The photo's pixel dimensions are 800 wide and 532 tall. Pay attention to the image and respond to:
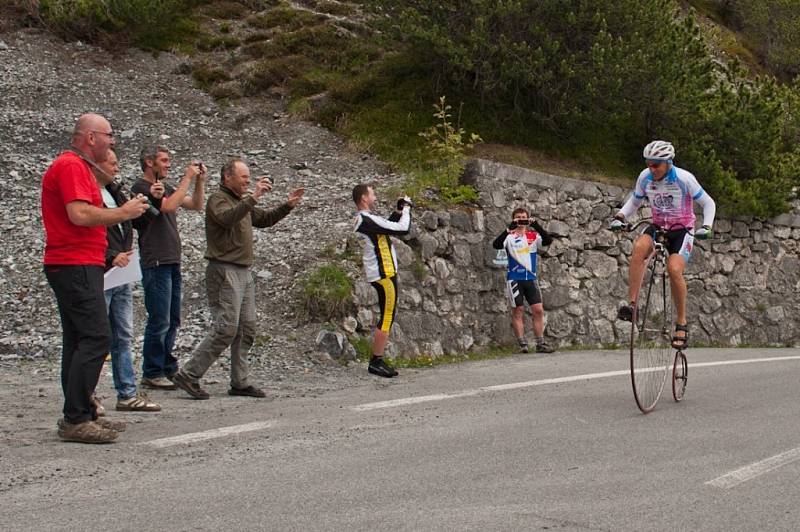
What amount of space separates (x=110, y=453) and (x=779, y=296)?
52.8 ft

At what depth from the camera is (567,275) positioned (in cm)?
1459

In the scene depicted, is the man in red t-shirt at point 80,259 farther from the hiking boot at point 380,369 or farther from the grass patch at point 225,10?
the grass patch at point 225,10

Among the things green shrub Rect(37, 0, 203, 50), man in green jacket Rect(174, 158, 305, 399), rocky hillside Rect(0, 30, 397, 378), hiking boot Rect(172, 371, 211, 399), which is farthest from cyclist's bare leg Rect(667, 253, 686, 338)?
green shrub Rect(37, 0, 203, 50)

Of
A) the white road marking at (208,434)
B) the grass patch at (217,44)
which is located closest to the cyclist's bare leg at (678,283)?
the white road marking at (208,434)

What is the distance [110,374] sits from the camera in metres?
9.15

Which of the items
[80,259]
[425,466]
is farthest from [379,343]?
[80,259]

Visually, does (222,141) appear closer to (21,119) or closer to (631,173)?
(21,119)

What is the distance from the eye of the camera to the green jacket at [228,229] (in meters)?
7.92

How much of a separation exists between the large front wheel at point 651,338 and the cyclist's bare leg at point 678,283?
6 cm

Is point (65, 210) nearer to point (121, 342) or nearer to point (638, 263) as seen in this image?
point (121, 342)

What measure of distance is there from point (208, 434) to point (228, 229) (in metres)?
2.39

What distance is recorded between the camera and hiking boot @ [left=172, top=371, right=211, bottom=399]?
26.1 feet

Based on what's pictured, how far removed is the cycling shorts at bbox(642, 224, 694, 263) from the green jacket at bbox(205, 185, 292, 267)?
3.66 metres

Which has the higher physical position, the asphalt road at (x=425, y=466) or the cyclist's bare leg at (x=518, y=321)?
the cyclist's bare leg at (x=518, y=321)
